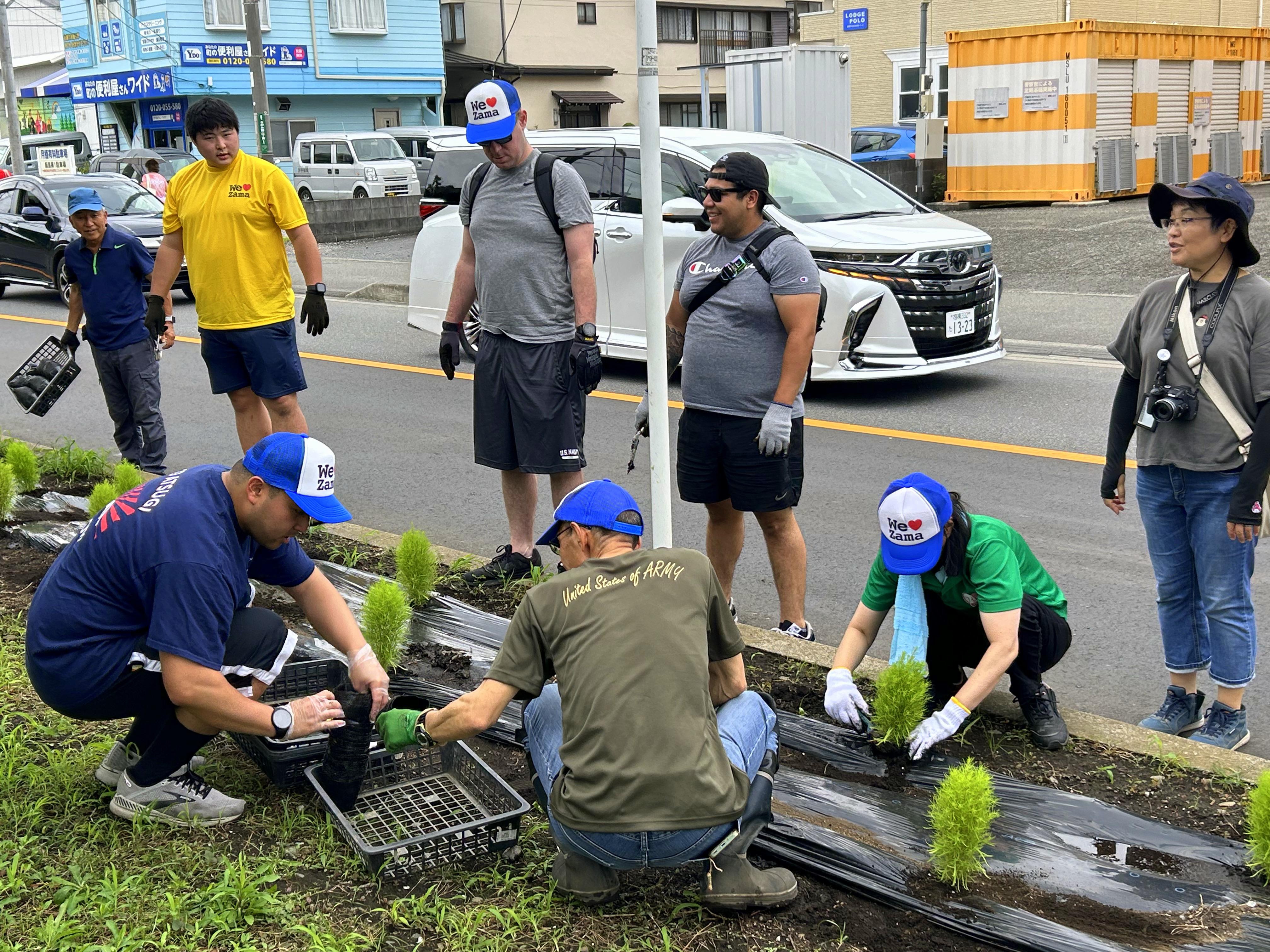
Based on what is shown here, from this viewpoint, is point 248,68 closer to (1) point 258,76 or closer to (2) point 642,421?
(1) point 258,76

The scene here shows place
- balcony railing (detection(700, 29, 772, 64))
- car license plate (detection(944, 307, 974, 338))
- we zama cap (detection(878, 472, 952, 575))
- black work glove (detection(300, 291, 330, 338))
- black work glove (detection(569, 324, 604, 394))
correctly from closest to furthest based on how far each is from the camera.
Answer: we zama cap (detection(878, 472, 952, 575))
black work glove (detection(569, 324, 604, 394))
black work glove (detection(300, 291, 330, 338))
car license plate (detection(944, 307, 974, 338))
balcony railing (detection(700, 29, 772, 64))

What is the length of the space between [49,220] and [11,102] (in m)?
18.1

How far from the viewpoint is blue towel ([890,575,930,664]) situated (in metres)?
3.74

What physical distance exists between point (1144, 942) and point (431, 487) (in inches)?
206

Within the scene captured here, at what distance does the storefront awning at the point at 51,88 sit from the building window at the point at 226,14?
8266 millimetres

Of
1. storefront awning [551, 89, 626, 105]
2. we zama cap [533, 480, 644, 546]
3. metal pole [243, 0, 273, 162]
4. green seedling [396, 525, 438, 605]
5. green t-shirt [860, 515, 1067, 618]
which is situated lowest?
green seedling [396, 525, 438, 605]

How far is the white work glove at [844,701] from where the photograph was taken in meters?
3.74

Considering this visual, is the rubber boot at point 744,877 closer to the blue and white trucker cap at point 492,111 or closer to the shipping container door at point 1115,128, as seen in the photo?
the blue and white trucker cap at point 492,111

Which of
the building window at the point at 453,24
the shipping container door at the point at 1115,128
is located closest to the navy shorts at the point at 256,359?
the shipping container door at the point at 1115,128

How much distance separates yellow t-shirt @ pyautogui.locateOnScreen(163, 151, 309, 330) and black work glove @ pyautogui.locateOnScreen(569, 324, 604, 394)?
1.69m

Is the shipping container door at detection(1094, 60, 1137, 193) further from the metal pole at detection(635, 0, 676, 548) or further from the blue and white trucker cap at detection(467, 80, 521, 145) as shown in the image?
the metal pole at detection(635, 0, 676, 548)

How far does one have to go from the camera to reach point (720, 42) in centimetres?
4875

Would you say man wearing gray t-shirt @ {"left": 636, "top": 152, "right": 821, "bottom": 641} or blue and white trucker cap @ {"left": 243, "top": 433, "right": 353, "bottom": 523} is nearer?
blue and white trucker cap @ {"left": 243, "top": 433, "right": 353, "bottom": 523}

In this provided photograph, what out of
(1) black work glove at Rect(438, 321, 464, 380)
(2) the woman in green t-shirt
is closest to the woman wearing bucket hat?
(2) the woman in green t-shirt
